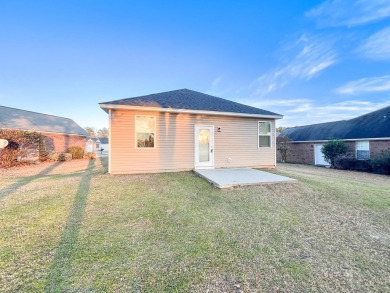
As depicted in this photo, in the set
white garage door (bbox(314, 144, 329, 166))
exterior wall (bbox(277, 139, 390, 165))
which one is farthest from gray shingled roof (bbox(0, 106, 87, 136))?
white garage door (bbox(314, 144, 329, 166))

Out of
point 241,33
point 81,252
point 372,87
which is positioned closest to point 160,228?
point 81,252

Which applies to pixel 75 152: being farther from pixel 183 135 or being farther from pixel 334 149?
pixel 334 149

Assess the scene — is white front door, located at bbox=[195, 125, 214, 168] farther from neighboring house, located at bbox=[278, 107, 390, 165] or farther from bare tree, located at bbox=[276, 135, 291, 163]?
neighboring house, located at bbox=[278, 107, 390, 165]

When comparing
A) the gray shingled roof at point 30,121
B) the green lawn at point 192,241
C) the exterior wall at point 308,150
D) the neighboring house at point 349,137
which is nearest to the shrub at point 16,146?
the gray shingled roof at point 30,121

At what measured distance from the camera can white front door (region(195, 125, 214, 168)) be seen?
29.7ft

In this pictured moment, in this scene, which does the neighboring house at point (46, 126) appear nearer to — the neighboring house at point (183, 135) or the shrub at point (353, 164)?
the neighboring house at point (183, 135)

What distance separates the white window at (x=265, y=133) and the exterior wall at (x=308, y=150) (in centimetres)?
1015

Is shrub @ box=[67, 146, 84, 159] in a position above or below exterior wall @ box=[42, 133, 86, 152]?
below

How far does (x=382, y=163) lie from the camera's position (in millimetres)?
11961

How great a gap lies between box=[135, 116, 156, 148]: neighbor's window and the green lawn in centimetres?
316

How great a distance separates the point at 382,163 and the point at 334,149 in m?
3.14

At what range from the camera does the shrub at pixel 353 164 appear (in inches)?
511

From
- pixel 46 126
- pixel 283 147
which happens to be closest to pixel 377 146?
pixel 283 147

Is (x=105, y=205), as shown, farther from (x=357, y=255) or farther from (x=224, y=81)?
(x=224, y=81)
